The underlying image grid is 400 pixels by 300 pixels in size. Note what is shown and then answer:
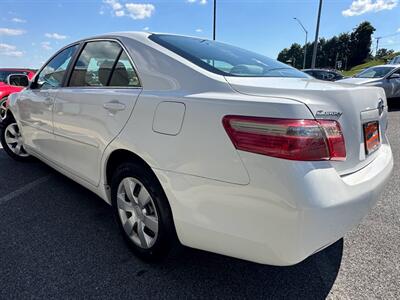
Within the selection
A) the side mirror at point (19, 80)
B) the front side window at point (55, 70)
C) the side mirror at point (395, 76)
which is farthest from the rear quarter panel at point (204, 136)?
the side mirror at point (395, 76)

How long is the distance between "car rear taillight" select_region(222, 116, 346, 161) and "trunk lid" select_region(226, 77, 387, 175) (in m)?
Result: 0.07

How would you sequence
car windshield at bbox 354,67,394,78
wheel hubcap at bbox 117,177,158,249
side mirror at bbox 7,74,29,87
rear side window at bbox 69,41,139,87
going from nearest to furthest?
wheel hubcap at bbox 117,177,158,249
rear side window at bbox 69,41,139,87
side mirror at bbox 7,74,29,87
car windshield at bbox 354,67,394,78

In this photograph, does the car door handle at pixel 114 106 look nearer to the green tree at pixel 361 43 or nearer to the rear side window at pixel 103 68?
the rear side window at pixel 103 68

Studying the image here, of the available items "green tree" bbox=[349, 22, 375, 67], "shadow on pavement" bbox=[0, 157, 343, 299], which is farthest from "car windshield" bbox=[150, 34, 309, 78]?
"green tree" bbox=[349, 22, 375, 67]

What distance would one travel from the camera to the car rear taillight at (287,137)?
1428 mm

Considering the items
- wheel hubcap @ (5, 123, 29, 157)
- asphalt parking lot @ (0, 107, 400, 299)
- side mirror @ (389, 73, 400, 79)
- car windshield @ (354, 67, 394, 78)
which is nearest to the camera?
asphalt parking lot @ (0, 107, 400, 299)

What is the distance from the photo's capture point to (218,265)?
223 centimetres

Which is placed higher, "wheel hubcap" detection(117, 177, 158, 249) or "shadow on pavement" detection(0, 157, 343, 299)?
"wheel hubcap" detection(117, 177, 158, 249)

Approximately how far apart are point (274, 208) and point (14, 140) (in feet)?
14.7

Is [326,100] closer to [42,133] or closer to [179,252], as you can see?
[179,252]

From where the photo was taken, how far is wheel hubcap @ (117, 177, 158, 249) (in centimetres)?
208

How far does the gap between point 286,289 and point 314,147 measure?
105 cm

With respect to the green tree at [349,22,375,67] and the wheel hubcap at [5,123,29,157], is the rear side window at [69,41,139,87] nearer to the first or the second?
the wheel hubcap at [5,123,29,157]

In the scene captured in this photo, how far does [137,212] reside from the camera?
7.21 feet
